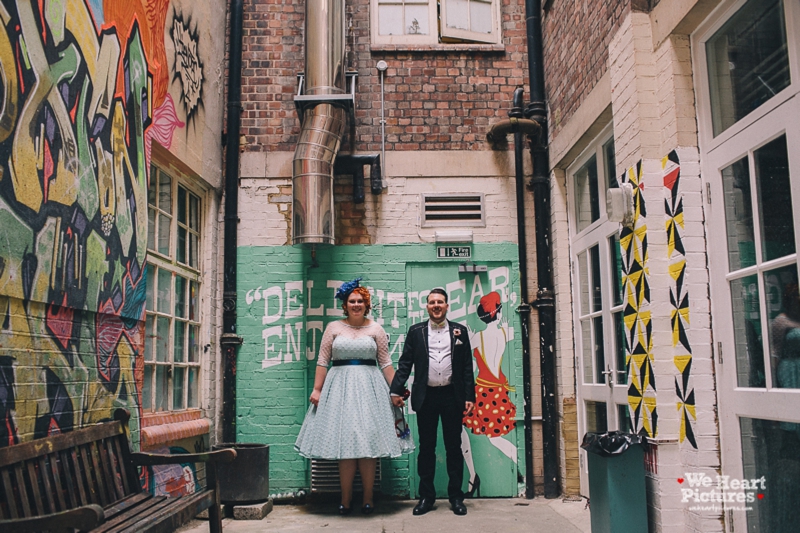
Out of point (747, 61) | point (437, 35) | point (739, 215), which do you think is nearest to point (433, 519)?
point (739, 215)

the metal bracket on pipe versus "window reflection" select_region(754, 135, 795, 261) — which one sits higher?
the metal bracket on pipe

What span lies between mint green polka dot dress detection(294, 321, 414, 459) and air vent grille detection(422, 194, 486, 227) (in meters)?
1.28

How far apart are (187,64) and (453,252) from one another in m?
2.73

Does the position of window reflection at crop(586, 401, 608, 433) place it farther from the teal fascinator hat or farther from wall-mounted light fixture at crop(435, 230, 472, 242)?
the teal fascinator hat

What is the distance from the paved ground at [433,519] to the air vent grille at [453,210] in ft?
7.99

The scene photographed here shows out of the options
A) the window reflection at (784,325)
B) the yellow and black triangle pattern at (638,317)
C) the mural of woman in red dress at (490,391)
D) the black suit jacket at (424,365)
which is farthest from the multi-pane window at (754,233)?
the mural of woman in red dress at (490,391)

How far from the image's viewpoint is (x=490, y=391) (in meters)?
6.42

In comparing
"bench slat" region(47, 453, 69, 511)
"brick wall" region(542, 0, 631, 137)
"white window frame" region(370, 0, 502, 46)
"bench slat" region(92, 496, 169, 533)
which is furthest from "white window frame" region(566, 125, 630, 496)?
"bench slat" region(47, 453, 69, 511)

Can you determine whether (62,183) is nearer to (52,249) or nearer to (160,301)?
(52,249)

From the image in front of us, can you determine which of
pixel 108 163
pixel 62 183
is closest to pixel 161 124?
pixel 108 163

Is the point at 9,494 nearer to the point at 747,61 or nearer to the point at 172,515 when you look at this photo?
the point at 172,515

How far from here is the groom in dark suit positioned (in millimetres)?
5703

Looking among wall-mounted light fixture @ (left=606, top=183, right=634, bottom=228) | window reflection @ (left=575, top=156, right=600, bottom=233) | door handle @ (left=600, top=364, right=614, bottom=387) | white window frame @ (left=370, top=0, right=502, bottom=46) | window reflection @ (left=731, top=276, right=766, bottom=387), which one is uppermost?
white window frame @ (left=370, top=0, right=502, bottom=46)

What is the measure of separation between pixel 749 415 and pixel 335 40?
4485 millimetres
